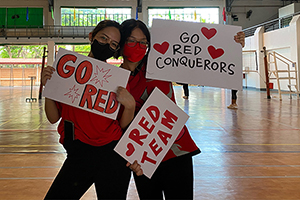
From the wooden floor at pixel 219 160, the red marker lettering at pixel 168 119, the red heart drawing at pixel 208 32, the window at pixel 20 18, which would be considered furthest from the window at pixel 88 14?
the red marker lettering at pixel 168 119

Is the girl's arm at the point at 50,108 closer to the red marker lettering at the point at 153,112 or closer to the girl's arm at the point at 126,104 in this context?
the girl's arm at the point at 126,104

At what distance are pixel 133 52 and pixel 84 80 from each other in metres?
0.29

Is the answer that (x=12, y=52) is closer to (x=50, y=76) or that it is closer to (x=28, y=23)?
(x=28, y=23)

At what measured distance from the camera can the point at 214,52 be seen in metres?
1.84

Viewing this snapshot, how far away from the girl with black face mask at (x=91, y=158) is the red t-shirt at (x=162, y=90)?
137mm

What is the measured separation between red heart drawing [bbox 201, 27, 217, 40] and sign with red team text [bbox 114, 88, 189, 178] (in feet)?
1.70

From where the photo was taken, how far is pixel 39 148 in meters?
4.27

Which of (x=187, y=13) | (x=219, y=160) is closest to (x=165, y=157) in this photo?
(x=219, y=160)

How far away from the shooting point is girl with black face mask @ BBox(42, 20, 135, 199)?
1.37 m

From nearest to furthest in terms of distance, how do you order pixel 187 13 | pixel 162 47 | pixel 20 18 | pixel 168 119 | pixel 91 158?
pixel 91 158
pixel 168 119
pixel 162 47
pixel 20 18
pixel 187 13

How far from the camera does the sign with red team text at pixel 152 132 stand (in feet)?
4.95

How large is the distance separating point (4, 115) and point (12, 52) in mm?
33051

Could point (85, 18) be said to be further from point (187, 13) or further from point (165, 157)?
point (165, 157)

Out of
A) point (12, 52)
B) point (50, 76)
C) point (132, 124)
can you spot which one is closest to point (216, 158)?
point (132, 124)
